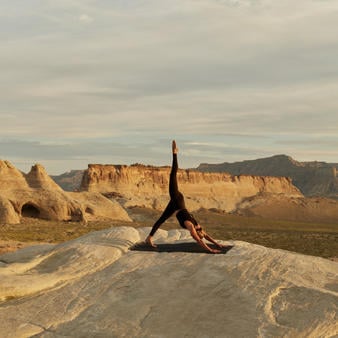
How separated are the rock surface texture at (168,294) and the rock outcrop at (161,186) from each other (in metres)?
61.4

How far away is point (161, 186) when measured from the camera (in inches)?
3620

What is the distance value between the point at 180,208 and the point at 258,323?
290cm

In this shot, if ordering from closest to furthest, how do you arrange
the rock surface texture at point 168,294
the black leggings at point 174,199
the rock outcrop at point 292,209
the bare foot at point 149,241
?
the rock surface texture at point 168,294 → the black leggings at point 174,199 → the bare foot at point 149,241 → the rock outcrop at point 292,209

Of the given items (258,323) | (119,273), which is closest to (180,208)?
(119,273)

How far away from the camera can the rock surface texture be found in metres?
6.22

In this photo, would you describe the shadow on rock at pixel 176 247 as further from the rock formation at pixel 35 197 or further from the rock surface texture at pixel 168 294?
the rock formation at pixel 35 197

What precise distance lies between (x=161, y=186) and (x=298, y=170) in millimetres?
83138

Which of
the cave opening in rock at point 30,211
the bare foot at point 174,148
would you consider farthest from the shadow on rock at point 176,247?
the cave opening in rock at point 30,211

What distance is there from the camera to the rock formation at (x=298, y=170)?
147500mm

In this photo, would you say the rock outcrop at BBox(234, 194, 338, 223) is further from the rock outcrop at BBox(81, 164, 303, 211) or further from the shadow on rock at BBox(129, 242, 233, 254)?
the shadow on rock at BBox(129, 242, 233, 254)

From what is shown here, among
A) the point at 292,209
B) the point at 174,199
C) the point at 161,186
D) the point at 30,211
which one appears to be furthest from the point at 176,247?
the point at 161,186

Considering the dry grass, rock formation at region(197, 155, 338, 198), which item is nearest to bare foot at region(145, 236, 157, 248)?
the dry grass

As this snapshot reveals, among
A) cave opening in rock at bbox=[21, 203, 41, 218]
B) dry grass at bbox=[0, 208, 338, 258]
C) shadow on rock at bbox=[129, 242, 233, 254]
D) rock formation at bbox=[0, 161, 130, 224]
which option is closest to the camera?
shadow on rock at bbox=[129, 242, 233, 254]

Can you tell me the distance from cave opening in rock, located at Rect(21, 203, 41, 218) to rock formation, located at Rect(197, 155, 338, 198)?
100325mm
